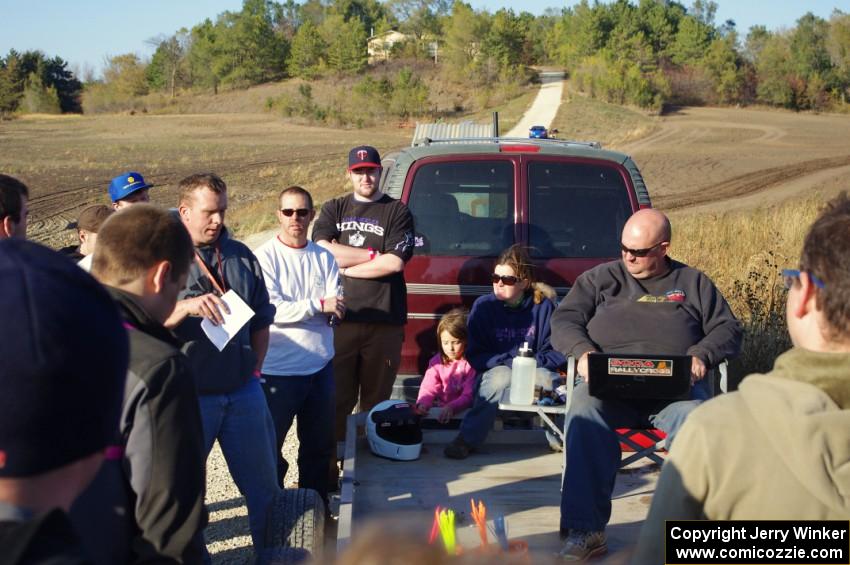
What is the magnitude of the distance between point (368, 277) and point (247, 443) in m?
2.06

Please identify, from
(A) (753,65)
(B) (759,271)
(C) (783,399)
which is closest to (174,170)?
(B) (759,271)

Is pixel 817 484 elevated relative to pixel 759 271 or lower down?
elevated

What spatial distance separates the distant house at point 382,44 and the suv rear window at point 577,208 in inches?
4298

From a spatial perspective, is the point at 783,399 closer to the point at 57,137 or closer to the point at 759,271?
the point at 759,271

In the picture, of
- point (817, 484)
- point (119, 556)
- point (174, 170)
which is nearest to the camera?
point (817, 484)

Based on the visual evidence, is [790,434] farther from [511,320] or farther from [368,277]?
[368,277]

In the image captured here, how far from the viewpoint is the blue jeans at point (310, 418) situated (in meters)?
4.90

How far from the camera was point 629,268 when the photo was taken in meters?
4.88

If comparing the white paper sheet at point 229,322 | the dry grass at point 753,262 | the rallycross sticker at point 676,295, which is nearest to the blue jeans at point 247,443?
the white paper sheet at point 229,322

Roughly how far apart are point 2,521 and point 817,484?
155cm

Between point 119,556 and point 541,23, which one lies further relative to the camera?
point 541,23

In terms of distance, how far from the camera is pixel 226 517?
541 cm

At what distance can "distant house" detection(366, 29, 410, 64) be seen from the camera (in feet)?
378

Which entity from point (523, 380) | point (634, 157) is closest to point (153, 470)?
point (523, 380)
